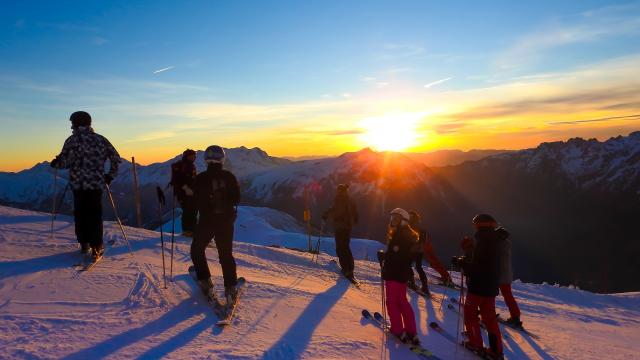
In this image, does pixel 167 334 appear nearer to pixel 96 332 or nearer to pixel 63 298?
pixel 96 332

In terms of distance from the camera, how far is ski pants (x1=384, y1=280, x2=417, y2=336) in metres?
7.14

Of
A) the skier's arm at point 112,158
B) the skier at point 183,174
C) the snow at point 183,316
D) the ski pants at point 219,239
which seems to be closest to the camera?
the snow at point 183,316

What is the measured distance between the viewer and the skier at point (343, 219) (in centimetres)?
1264

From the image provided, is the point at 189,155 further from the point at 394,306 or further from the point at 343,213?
the point at 394,306

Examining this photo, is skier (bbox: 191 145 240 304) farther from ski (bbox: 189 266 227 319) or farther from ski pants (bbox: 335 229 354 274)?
ski pants (bbox: 335 229 354 274)

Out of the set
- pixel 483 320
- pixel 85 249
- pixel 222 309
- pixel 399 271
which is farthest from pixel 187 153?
pixel 483 320

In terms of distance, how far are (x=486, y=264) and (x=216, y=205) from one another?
4250 mm

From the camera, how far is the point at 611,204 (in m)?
196

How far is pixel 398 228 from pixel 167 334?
3.69m

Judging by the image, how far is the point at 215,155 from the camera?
6883 mm

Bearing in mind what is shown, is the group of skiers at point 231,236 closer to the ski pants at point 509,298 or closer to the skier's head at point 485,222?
the skier's head at point 485,222

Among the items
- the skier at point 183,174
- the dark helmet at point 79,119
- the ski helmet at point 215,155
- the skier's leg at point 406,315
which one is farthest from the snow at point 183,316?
the dark helmet at point 79,119

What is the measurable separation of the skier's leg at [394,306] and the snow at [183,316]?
285 mm

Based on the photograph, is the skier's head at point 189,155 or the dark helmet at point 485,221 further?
the skier's head at point 189,155
